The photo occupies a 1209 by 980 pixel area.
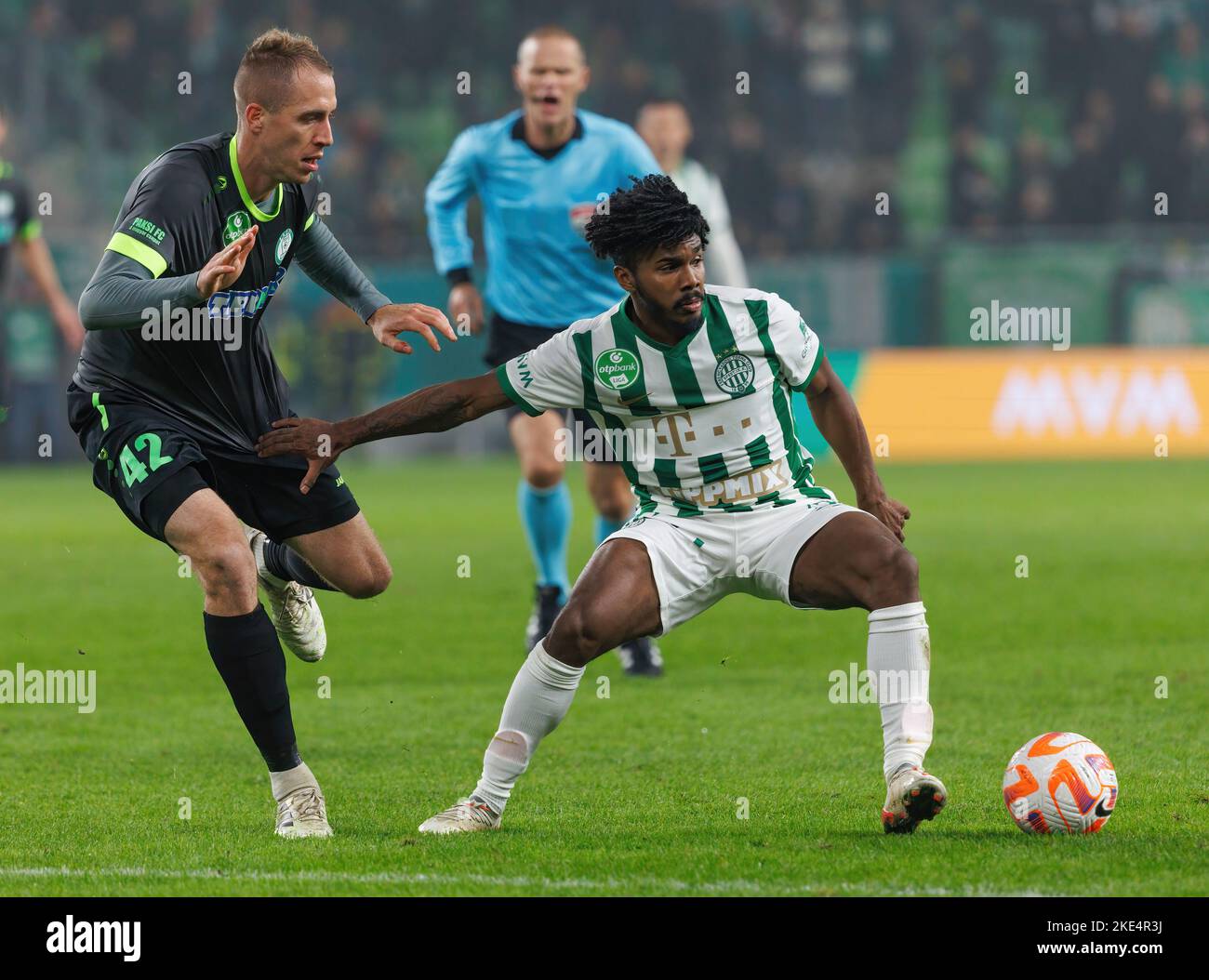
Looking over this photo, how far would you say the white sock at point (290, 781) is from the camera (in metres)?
5.02

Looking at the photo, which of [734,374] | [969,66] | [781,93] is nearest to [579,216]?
[734,374]

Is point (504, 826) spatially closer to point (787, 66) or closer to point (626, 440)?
point (626, 440)

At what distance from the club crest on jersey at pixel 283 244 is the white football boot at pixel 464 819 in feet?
5.69

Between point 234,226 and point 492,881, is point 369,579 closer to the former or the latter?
point 234,226

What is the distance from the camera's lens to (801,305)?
20.6 metres

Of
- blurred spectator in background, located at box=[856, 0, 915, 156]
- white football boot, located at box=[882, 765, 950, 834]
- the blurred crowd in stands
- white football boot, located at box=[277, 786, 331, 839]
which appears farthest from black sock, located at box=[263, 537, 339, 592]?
blurred spectator in background, located at box=[856, 0, 915, 156]

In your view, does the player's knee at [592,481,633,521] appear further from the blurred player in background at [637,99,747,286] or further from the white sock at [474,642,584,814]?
the white sock at [474,642,584,814]

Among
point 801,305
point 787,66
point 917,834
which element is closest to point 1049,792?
point 917,834

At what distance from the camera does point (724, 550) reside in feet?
17.3

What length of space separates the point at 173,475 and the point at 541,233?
3.94 meters

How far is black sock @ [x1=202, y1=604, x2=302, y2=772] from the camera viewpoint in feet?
16.3

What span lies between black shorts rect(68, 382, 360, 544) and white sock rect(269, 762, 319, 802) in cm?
71

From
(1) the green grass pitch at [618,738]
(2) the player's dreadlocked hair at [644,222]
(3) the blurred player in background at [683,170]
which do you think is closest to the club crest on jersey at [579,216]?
(1) the green grass pitch at [618,738]

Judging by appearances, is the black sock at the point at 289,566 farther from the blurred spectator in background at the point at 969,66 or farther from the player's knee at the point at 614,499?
the blurred spectator in background at the point at 969,66
